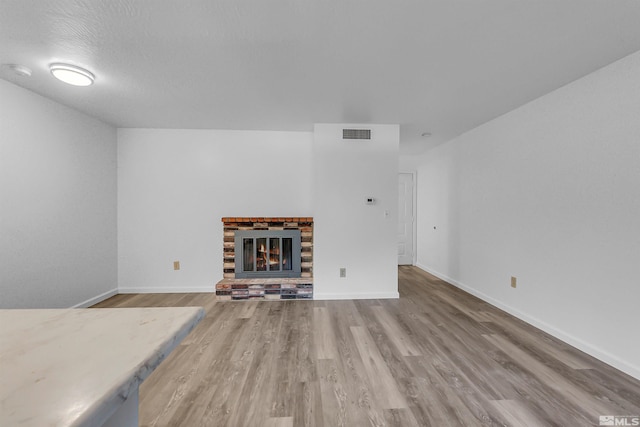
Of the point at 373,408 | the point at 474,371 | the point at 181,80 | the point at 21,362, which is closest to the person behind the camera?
the point at 21,362

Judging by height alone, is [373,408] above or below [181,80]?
below

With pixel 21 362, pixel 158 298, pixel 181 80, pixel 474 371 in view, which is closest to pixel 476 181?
pixel 474 371

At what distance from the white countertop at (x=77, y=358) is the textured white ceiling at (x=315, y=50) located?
1.66 m

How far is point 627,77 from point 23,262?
17.5 ft

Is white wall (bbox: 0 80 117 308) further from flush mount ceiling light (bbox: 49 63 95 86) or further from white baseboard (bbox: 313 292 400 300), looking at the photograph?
white baseboard (bbox: 313 292 400 300)

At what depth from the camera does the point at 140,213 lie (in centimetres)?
372

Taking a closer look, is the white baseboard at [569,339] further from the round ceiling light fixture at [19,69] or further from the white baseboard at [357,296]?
the round ceiling light fixture at [19,69]

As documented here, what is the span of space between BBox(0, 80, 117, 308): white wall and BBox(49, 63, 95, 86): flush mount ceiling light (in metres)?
0.71

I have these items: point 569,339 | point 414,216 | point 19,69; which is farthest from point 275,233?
point 569,339

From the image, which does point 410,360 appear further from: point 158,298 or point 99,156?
point 99,156

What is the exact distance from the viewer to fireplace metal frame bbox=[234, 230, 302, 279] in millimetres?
3699

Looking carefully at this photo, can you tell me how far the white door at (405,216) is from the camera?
5492mm

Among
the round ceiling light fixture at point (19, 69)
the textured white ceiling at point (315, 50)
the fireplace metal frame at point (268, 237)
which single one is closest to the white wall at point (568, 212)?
the textured white ceiling at point (315, 50)

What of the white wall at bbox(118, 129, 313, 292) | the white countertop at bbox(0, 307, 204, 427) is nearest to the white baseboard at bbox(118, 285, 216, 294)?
the white wall at bbox(118, 129, 313, 292)
